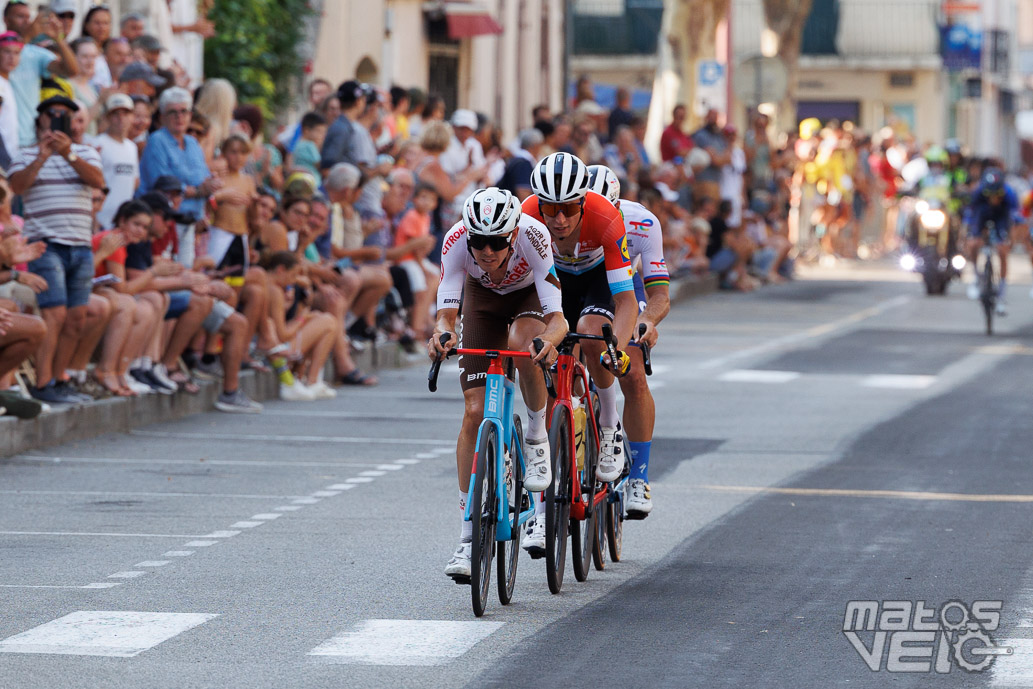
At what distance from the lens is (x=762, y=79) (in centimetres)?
3541

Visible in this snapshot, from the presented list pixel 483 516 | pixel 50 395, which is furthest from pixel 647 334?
pixel 50 395

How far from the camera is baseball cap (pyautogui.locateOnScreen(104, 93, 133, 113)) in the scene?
49.4 ft

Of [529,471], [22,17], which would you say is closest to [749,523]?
[529,471]

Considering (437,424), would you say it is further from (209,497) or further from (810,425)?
(209,497)

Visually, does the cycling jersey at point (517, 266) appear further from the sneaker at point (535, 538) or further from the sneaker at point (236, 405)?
the sneaker at point (236, 405)

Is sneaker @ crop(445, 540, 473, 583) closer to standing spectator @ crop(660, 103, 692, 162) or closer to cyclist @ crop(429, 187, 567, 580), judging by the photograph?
cyclist @ crop(429, 187, 567, 580)

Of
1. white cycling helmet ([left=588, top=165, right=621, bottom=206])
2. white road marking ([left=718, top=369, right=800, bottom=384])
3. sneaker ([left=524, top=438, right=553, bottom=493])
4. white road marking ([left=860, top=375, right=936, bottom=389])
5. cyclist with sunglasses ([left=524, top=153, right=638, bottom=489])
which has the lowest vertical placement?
white road marking ([left=860, top=375, right=936, bottom=389])

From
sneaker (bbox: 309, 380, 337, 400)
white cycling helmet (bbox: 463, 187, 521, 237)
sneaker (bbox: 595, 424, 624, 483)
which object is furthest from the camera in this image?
sneaker (bbox: 309, 380, 337, 400)

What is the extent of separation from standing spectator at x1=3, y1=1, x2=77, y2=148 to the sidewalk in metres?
2.11

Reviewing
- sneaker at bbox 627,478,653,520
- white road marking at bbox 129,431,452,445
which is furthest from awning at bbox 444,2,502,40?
sneaker at bbox 627,478,653,520

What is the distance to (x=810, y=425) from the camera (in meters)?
15.6

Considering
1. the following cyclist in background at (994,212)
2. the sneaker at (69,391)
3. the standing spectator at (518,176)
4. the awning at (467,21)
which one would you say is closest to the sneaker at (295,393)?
the sneaker at (69,391)

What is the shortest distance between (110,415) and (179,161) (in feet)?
7.45

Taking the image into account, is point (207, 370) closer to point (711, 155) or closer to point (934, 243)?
point (711, 155)
